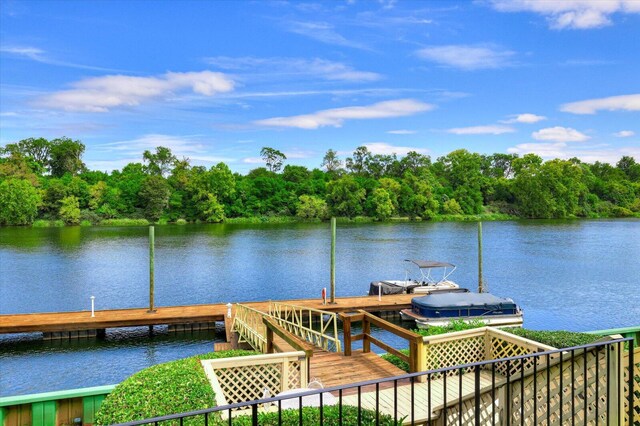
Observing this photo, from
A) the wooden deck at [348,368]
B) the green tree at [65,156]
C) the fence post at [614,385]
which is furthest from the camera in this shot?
the green tree at [65,156]

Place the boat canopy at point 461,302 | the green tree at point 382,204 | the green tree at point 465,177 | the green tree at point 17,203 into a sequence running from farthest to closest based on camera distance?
the green tree at point 465,177
the green tree at point 382,204
the green tree at point 17,203
the boat canopy at point 461,302

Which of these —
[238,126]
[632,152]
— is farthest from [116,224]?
[632,152]

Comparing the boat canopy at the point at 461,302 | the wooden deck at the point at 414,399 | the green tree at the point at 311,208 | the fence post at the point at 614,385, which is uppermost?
the green tree at the point at 311,208

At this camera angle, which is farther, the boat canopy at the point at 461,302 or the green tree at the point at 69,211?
the green tree at the point at 69,211

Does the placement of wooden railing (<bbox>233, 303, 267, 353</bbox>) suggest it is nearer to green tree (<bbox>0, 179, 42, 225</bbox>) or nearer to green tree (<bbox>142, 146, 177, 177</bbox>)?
green tree (<bbox>0, 179, 42, 225</bbox>)

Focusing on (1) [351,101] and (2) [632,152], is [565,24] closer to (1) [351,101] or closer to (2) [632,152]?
(1) [351,101]

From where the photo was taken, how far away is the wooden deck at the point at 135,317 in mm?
16297

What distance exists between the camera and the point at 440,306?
17000 mm

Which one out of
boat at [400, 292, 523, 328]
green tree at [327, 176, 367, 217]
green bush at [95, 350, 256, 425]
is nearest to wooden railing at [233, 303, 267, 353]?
green bush at [95, 350, 256, 425]

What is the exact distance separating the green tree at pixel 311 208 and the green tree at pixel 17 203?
1615 inches

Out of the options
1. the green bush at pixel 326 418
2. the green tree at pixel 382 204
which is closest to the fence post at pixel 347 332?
the green bush at pixel 326 418

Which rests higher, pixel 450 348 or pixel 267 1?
pixel 267 1

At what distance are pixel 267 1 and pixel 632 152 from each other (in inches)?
4661

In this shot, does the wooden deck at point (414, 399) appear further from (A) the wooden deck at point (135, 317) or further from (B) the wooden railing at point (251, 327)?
(A) the wooden deck at point (135, 317)
